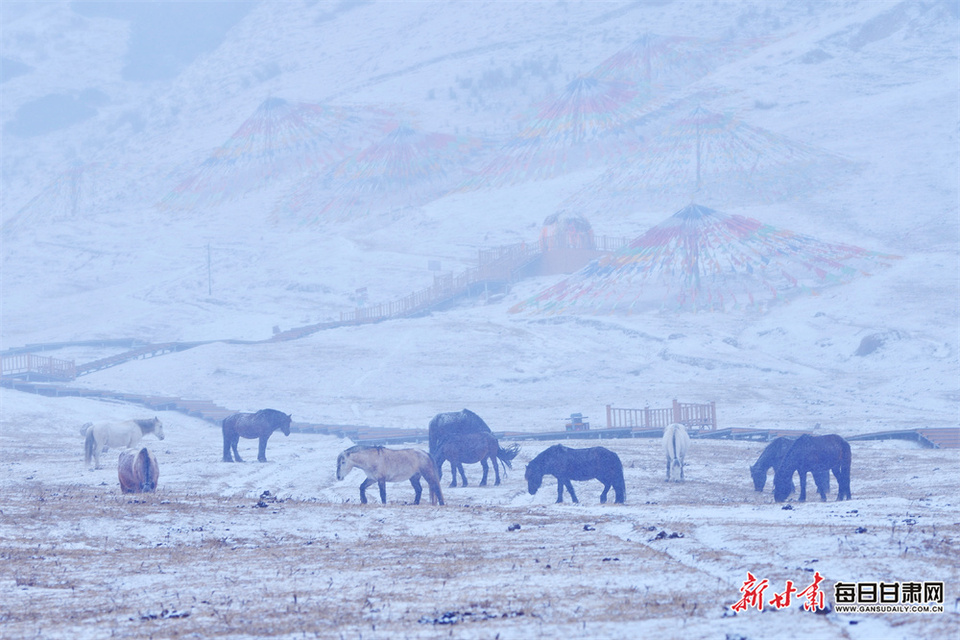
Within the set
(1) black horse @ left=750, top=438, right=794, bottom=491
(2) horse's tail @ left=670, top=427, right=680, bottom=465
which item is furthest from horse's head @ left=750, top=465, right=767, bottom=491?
(2) horse's tail @ left=670, top=427, right=680, bottom=465

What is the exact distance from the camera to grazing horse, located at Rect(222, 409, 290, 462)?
26031 mm

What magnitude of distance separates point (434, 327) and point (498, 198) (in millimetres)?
28019

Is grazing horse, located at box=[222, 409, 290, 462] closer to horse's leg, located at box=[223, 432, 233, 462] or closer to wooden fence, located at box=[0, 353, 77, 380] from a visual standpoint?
horse's leg, located at box=[223, 432, 233, 462]

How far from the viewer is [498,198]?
79.1 metres

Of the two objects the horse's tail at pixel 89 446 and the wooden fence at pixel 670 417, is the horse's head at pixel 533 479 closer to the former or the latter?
the horse's tail at pixel 89 446

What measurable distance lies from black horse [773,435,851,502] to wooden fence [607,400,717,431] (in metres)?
12.6

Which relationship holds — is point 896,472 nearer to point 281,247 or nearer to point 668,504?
point 668,504

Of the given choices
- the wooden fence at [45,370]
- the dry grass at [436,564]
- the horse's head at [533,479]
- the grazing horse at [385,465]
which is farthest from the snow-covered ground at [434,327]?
the wooden fence at [45,370]

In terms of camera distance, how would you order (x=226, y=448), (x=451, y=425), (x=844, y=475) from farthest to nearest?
(x=226, y=448)
(x=451, y=425)
(x=844, y=475)

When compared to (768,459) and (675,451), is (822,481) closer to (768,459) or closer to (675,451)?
(768,459)

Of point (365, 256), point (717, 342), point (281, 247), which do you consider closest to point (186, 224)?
point (281, 247)

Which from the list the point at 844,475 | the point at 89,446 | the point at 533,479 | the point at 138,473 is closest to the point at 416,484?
the point at 533,479

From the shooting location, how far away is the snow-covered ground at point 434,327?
35.5ft

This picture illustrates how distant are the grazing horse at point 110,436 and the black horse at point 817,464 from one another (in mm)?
13847
